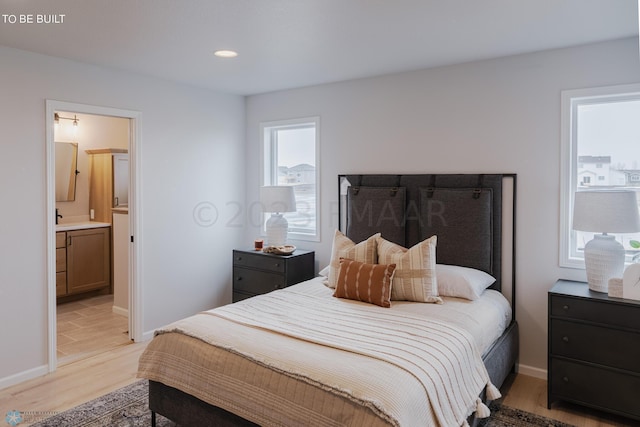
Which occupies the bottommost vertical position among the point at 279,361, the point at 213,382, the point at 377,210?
the point at 213,382

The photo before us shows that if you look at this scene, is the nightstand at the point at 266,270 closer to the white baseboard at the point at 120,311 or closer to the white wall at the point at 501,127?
the white wall at the point at 501,127

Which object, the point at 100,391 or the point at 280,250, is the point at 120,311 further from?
the point at 280,250

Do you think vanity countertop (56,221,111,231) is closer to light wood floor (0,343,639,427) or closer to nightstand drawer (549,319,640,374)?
light wood floor (0,343,639,427)

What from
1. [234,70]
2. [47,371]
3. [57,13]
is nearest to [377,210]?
[234,70]

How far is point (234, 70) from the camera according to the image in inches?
153

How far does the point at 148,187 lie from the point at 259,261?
1.28 metres

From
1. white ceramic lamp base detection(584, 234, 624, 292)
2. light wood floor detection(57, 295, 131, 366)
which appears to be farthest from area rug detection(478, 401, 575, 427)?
light wood floor detection(57, 295, 131, 366)

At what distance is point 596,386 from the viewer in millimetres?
2750

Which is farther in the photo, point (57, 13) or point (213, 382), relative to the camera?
point (57, 13)

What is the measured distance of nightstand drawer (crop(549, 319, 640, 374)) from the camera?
2625 millimetres

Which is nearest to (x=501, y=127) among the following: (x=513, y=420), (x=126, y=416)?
(x=513, y=420)

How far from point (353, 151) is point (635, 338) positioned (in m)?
2.66

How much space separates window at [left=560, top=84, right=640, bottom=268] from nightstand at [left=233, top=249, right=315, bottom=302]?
89.1 inches

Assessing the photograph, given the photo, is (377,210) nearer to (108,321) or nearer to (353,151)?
(353,151)
